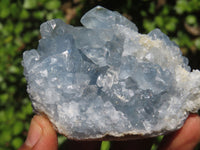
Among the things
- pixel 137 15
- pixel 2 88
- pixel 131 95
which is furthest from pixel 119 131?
pixel 2 88

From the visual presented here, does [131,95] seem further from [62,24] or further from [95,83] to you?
[62,24]

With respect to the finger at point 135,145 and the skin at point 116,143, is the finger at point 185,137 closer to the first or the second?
the skin at point 116,143

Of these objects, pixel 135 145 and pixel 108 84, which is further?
pixel 135 145

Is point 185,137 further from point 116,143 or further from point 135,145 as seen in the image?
point 116,143

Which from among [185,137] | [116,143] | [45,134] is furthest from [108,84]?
[116,143]

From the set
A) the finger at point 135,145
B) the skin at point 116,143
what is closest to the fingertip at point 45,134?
the skin at point 116,143

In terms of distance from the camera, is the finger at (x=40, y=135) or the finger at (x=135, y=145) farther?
the finger at (x=135, y=145)

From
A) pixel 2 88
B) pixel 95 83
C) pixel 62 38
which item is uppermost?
pixel 62 38
